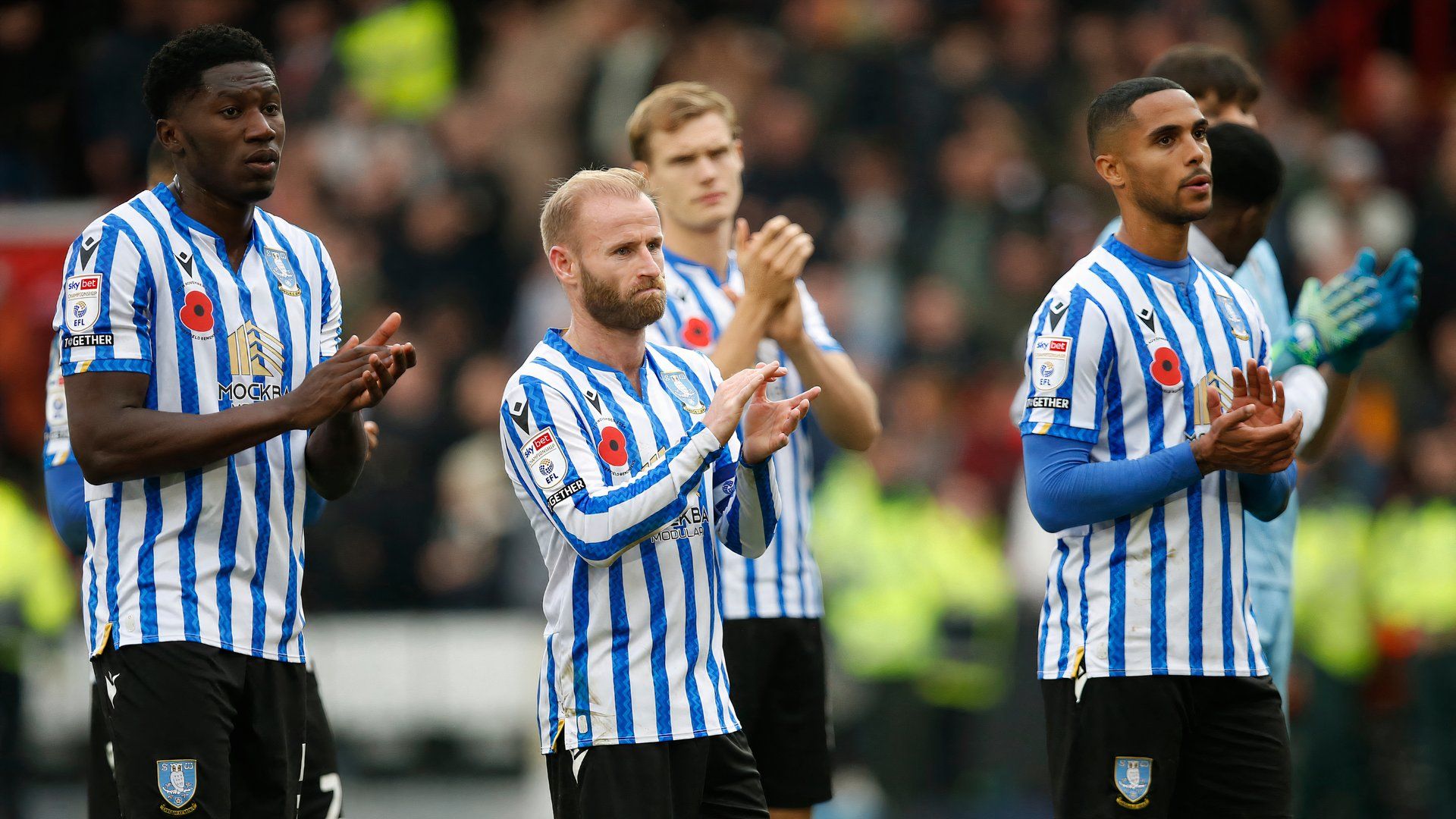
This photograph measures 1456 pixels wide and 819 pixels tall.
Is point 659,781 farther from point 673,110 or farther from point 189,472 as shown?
point 673,110

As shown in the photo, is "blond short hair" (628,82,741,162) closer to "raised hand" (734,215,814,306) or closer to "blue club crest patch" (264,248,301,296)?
"raised hand" (734,215,814,306)

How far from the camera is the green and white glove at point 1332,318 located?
5.71 m

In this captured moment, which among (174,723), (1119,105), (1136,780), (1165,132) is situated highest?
(1119,105)

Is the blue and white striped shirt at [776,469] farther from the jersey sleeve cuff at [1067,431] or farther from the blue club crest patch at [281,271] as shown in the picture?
the blue club crest patch at [281,271]

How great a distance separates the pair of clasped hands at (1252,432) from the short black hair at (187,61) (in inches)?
112

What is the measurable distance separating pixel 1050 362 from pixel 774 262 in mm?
1321

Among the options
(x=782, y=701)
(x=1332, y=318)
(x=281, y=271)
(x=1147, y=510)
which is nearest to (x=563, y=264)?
(x=281, y=271)

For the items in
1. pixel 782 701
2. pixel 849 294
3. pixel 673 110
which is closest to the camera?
pixel 782 701

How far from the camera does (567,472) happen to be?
4523 millimetres

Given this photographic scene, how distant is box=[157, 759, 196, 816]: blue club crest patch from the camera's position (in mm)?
4316

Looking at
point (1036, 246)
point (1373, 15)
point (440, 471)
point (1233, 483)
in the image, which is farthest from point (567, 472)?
point (1373, 15)

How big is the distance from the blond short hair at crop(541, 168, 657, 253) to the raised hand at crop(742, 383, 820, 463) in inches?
28.2

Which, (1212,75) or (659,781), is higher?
(1212,75)

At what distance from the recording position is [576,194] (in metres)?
4.84
